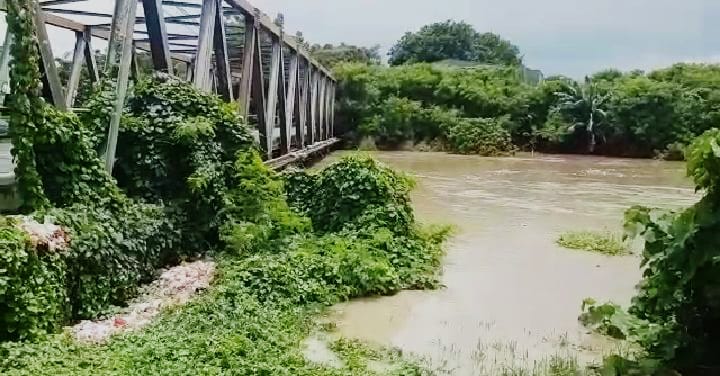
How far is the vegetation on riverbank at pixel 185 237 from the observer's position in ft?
14.9

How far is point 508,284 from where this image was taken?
23.6 feet

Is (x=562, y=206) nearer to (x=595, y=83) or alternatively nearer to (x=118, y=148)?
(x=118, y=148)

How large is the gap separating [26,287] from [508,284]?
4458 mm

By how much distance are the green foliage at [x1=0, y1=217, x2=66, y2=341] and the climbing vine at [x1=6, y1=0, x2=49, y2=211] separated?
791 millimetres

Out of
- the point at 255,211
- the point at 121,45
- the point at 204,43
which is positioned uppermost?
the point at 204,43

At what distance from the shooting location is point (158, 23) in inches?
317

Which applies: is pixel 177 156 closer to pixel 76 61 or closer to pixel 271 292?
pixel 271 292

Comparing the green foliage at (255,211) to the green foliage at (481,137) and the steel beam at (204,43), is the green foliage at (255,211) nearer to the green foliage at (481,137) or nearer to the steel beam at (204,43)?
the steel beam at (204,43)

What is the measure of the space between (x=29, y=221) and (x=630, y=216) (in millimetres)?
4138

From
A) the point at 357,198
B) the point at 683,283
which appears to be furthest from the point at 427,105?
the point at 683,283

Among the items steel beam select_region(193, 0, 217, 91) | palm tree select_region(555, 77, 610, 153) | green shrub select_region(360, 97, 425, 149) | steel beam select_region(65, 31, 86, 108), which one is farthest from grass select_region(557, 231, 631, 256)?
green shrub select_region(360, 97, 425, 149)

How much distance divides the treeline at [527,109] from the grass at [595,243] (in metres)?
16.2

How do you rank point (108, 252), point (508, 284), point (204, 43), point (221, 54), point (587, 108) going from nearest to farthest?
point (108, 252) < point (508, 284) < point (204, 43) < point (221, 54) < point (587, 108)

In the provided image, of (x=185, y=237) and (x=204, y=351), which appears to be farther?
(x=185, y=237)
